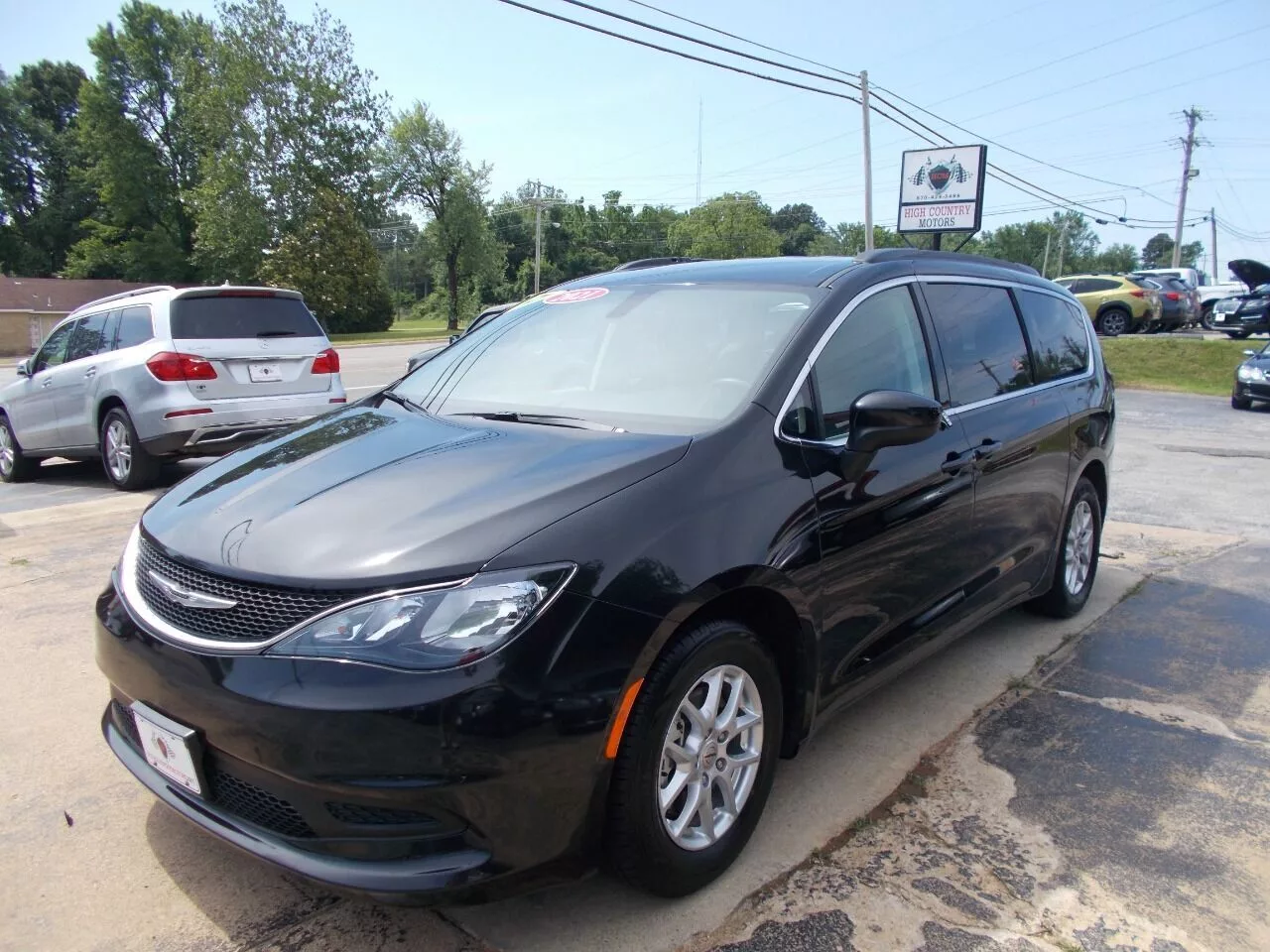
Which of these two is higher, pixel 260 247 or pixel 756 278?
pixel 260 247

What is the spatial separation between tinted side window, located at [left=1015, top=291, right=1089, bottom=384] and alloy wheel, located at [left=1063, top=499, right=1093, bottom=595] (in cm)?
77

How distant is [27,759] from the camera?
3.05 metres

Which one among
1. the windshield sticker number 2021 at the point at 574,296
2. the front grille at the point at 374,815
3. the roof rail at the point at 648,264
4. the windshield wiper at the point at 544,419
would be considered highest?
the roof rail at the point at 648,264

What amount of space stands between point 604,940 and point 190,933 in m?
1.06

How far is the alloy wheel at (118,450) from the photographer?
748 centimetres

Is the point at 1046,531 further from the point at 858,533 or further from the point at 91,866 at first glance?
the point at 91,866

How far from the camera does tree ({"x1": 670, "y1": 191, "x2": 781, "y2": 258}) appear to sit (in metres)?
81.9

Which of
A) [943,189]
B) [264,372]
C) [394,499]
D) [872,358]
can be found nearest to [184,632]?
[394,499]

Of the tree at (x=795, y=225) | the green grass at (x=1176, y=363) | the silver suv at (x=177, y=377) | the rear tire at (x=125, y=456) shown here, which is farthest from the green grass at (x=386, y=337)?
the tree at (x=795, y=225)

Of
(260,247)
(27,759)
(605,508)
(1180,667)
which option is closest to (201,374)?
(27,759)

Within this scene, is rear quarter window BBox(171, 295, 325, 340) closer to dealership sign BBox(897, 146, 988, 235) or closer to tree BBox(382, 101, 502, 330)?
dealership sign BBox(897, 146, 988, 235)

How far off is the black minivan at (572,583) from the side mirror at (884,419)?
1 centimetres

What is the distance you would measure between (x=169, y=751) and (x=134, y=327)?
21.6ft

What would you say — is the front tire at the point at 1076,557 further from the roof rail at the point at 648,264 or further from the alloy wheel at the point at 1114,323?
the alloy wheel at the point at 1114,323
